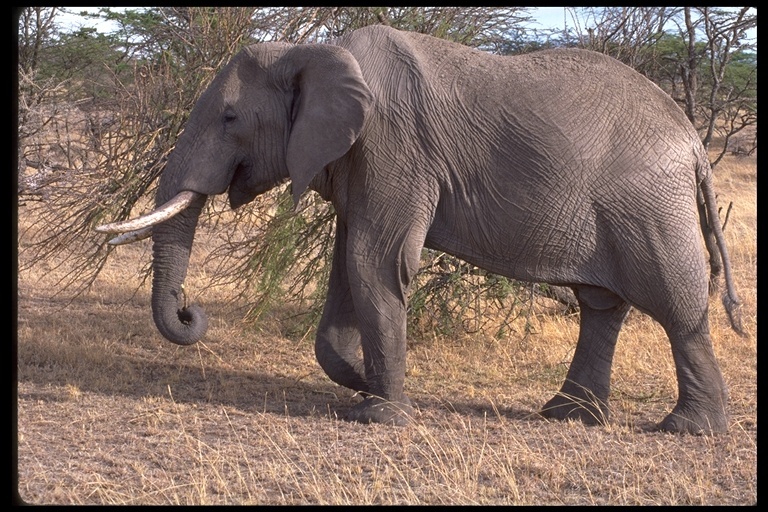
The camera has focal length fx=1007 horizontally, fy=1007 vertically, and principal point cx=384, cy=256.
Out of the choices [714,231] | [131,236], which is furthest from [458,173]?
[131,236]

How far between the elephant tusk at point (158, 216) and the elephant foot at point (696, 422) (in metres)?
3.04

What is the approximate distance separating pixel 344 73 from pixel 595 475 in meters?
2.49

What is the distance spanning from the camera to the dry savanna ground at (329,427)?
15.6ft

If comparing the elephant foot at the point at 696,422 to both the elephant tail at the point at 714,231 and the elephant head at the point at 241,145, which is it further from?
the elephant head at the point at 241,145

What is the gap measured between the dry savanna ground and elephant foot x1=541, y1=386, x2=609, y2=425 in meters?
0.11

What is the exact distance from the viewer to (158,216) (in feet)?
18.3

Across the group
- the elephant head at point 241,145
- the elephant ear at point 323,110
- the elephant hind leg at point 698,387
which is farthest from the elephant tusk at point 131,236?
the elephant hind leg at point 698,387

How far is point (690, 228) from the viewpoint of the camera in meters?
5.65

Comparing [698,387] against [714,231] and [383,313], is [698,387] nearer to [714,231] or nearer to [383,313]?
[714,231]

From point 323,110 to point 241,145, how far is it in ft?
1.91

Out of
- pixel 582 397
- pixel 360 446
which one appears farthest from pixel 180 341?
pixel 582 397

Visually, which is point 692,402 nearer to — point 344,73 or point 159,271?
point 344,73

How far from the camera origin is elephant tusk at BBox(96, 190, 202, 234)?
5.44 metres

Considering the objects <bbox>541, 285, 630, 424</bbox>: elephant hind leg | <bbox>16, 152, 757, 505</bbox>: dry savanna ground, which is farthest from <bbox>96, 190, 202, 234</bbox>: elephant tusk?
<bbox>541, 285, 630, 424</bbox>: elephant hind leg
